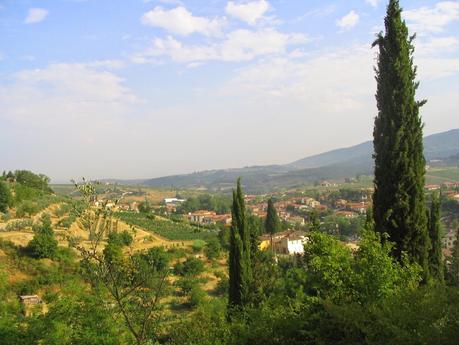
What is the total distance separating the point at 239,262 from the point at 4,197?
28.9 m

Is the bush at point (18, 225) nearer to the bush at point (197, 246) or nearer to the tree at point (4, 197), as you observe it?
the tree at point (4, 197)

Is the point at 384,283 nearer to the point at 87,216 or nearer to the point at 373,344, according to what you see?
the point at 373,344

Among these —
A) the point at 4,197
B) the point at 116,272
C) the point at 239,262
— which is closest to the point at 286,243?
the point at 4,197

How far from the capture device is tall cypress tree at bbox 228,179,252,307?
781 inches

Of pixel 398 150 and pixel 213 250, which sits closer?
pixel 398 150

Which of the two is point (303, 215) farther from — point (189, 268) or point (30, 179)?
point (189, 268)

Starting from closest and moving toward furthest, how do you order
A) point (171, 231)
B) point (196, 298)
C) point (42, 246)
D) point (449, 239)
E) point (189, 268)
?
1. point (196, 298)
2. point (42, 246)
3. point (189, 268)
4. point (171, 231)
5. point (449, 239)

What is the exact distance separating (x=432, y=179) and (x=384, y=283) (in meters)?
153

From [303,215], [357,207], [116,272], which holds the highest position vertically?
[116,272]

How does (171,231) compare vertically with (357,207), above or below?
above

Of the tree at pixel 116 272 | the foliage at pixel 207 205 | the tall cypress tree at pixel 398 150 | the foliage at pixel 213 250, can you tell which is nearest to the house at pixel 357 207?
the foliage at pixel 207 205

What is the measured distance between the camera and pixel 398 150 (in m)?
12.3

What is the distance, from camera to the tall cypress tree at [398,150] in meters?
11.9

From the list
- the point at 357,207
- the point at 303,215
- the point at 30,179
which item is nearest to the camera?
the point at 30,179
